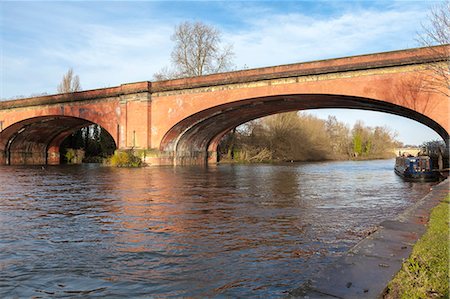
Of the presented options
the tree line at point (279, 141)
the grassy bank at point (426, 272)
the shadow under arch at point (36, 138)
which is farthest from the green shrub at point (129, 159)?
the grassy bank at point (426, 272)

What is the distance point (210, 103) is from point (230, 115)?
12.8 feet

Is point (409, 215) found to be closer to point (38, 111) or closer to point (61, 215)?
point (61, 215)

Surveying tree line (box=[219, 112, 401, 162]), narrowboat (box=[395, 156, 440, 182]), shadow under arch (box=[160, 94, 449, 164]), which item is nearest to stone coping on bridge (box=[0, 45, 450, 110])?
Answer: shadow under arch (box=[160, 94, 449, 164])

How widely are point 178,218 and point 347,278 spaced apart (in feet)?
14.6

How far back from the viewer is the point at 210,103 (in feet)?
75.2

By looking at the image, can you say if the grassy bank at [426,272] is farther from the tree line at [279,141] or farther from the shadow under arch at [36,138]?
the tree line at [279,141]

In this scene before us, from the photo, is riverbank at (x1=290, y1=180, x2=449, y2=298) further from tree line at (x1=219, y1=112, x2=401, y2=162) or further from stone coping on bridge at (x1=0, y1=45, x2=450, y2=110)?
tree line at (x1=219, y1=112, x2=401, y2=162)

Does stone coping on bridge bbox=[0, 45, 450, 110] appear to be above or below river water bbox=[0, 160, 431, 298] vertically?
above

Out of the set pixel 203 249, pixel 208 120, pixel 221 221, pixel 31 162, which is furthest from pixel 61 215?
pixel 31 162

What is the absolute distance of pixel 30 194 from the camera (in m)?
10.3

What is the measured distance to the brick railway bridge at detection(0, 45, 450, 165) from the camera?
17.6m

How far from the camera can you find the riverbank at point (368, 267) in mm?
2521

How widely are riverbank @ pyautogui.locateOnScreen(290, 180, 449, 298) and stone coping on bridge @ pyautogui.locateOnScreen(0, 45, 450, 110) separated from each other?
1302cm

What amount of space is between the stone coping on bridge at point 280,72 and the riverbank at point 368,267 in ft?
42.7
